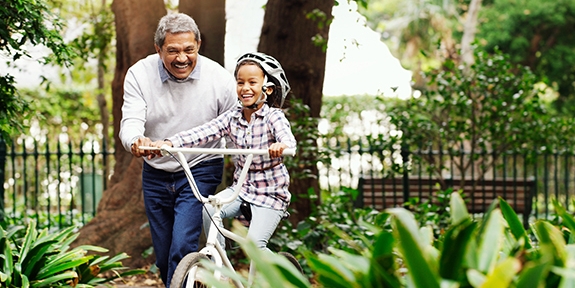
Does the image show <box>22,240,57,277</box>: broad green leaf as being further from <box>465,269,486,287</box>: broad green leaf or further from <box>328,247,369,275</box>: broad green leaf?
<box>465,269,486,287</box>: broad green leaf

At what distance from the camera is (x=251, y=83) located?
3801 millimetres

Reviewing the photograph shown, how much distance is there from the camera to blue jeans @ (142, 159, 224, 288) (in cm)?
398

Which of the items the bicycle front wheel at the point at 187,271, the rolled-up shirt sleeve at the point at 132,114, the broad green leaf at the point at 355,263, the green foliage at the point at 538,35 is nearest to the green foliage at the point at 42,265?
the rolled-up shirt sleeve at the point at 132,114

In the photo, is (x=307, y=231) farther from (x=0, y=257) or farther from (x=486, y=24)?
(x=486, y=24)

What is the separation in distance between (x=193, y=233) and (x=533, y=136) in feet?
18.5

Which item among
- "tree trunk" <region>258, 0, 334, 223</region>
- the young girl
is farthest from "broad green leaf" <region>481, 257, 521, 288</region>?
"tree trunk" <region>258, 0, 334, 223</region>

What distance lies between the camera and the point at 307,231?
6027 mm

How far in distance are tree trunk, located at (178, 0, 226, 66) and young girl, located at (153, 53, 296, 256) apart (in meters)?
2.52

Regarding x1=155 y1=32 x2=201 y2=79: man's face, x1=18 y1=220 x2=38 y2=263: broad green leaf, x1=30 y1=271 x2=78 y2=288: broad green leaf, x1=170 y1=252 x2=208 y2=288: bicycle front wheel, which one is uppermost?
x1=155 y1=32 x2=201 y2=79: man's face

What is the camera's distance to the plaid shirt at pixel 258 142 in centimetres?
384

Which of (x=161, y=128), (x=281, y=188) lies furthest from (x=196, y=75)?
(x=281, y=188)

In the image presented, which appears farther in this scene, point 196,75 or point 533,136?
point 533,136

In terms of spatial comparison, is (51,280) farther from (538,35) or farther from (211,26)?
(538,35)

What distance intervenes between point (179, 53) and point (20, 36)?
7.19 ft
